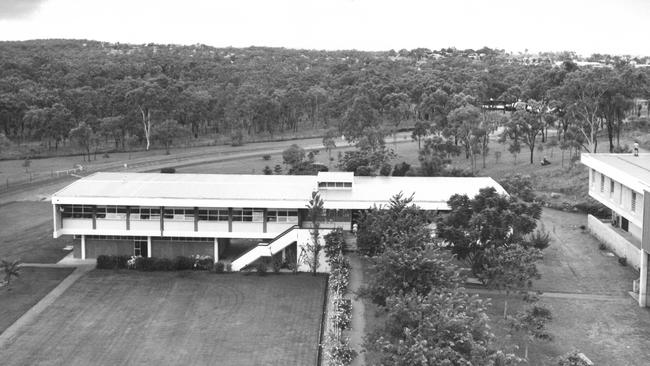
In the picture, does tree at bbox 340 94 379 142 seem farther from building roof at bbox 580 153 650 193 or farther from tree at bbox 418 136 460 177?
building roof at bbox 580 153 650 193

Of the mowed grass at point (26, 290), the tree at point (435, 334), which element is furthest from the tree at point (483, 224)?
the mowed grass at point (26, 290)

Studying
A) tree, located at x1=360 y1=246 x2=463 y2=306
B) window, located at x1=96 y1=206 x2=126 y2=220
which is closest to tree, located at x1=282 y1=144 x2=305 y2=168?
window, located at x1=96 y1=206 x2=126 y2=220

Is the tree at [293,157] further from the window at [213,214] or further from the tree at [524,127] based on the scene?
the window at [213,214]

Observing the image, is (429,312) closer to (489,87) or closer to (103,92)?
(103,92)

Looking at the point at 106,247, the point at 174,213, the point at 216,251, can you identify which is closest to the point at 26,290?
the point at 106,247

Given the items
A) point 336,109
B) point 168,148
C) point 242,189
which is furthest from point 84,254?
point 336,109

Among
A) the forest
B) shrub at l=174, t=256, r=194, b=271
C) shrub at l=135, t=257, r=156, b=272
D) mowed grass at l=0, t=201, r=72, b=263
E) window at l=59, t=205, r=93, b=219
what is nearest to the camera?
shrub at l=135, t=257, r=156, b=272
